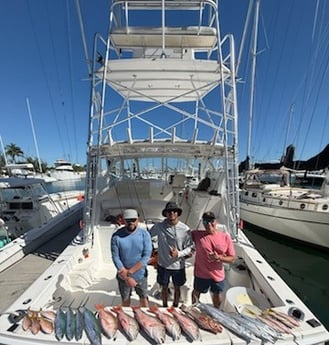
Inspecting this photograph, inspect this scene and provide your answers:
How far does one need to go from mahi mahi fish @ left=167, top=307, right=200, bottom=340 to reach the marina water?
4.53 metres

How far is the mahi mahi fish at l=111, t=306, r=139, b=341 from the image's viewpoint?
2053mm

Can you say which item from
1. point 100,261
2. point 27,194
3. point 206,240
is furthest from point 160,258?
point 27,194

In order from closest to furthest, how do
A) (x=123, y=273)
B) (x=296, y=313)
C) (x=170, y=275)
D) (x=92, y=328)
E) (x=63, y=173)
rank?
(x=92, y=328), (x=296, y=313), (x=123, y=273), (x=170, y=275), (x=63, y=173)

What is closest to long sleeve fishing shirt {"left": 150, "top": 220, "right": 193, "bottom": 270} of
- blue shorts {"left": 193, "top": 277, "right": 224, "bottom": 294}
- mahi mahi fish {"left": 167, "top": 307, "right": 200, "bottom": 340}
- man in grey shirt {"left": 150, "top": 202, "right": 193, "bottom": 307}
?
man in grey shirt {"left": 150, "top": 202, "right": 193, "bottom": 307}

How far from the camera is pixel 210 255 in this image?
297 centimetres

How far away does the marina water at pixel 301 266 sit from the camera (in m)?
6.00

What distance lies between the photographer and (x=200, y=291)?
316 centimetres

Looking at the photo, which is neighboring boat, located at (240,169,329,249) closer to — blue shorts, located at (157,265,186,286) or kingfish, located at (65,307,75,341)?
blue shorts, located at (157,265,186,286)

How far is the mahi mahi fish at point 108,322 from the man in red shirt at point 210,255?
1.28m

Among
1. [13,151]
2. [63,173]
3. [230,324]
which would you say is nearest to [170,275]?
[230,324]

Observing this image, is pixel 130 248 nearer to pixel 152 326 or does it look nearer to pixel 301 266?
pixel 152 326

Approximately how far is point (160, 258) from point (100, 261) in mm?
2402

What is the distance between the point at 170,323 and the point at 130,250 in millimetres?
1011

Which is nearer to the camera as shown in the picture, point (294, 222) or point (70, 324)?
point (70, 324)
